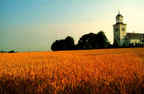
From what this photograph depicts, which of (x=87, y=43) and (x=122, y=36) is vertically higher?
(x=122, y=36)

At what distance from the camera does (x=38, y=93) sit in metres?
1.36

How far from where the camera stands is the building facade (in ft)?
241

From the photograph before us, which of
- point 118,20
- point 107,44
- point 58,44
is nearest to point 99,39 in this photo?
point 107,44

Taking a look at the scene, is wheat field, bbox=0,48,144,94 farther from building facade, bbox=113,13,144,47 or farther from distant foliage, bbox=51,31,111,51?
building facade, bbox=113,13,144,47

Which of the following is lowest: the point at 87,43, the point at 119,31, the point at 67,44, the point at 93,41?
the point at 67,44

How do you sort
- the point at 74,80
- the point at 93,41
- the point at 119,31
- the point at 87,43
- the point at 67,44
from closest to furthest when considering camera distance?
the point at 74,80 < the point at 93,41 < the point at 87,43 < the point at 67,44 < the point at 119,31

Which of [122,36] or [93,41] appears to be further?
[122,36]

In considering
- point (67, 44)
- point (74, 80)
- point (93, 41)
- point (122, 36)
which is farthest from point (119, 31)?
point (74, 80)

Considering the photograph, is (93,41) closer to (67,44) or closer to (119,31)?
(67,44)

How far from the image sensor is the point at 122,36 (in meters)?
74.7

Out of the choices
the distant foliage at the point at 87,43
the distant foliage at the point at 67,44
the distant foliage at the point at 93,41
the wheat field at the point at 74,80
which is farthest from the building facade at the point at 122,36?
the wheat field at the point at 74,80

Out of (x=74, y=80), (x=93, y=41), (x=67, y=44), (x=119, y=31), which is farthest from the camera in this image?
(x=119, y=31)

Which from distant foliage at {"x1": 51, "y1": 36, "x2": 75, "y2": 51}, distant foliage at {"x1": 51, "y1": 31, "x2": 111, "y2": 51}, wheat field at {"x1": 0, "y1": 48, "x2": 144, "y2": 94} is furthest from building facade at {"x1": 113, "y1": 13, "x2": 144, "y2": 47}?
wheat field at {"x1": 0, "y1": 48, "x2": 144, "y2": 94}

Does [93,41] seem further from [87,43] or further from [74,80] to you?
[74,80]
